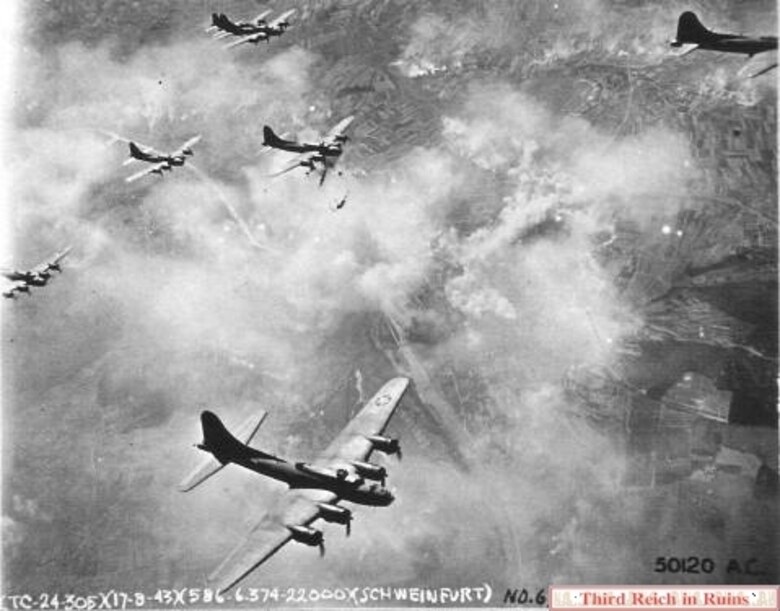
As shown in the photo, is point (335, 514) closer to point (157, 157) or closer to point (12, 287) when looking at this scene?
point (12, 287)

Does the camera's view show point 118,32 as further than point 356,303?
Yes

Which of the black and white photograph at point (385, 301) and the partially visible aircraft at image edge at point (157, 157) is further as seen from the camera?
the partially visible aircraft at image edge at point (157, 157)

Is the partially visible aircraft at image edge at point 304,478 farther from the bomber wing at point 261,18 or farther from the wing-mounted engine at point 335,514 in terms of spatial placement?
the bomber wing at point 261,18

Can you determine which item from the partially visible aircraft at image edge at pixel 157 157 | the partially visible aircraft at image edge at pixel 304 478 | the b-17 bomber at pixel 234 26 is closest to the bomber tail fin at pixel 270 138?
the partially visible aircraft at image edge at pixel 157 157

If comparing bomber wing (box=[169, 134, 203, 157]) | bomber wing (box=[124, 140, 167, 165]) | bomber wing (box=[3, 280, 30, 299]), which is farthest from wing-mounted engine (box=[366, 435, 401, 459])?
bomber wing (box=[3, 280, 30, 299])

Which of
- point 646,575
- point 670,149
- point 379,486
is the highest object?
point 670,149

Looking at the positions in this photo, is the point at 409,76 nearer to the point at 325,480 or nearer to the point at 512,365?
the point at 512,365

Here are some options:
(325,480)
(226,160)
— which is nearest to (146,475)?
(325,480)
